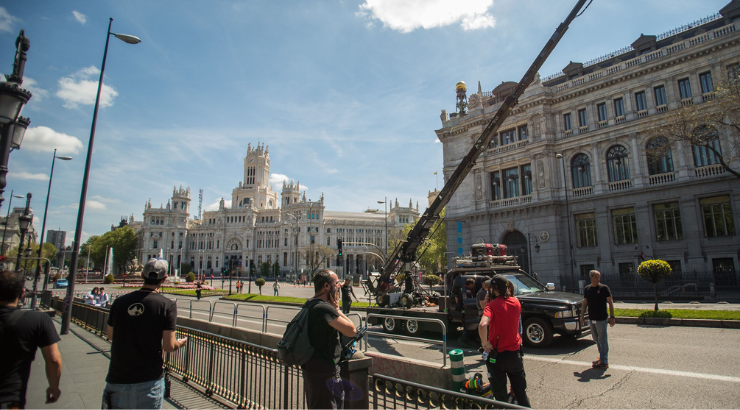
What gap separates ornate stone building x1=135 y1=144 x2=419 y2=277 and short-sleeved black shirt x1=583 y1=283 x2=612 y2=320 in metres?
98.3

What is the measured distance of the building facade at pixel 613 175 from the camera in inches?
920

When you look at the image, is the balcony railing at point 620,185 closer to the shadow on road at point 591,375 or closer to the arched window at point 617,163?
the arched window at point 617,163

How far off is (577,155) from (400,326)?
23.9 meters

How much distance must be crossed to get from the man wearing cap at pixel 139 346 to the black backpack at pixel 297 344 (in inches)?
42.6

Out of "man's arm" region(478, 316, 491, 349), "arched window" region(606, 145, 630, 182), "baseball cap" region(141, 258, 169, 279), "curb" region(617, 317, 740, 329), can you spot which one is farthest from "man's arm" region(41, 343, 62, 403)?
"arched window" region(606, 145, 630, 182)

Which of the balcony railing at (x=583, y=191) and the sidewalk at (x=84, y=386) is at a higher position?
the balcony railing at (x=583, y=191)

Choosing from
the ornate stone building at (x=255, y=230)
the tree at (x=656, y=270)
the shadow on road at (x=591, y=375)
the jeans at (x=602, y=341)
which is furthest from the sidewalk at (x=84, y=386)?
the ornate stone building at (x=255, y=230)

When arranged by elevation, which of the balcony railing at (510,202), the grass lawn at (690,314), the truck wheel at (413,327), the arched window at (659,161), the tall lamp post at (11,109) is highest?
the arched window at (659,161)

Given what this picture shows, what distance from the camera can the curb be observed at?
477 inches

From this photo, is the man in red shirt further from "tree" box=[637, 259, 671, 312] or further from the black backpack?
"tree" box=[637, 259, 671, 312]

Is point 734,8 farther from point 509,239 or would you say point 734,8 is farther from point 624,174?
point 509,239

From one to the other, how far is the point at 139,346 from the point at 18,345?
0.92m

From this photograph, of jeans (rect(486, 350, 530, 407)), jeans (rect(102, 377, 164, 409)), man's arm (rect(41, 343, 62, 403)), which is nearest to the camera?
man's arm (rect(41, 343, 62, 403))

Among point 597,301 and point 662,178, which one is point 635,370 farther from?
point 662,178
